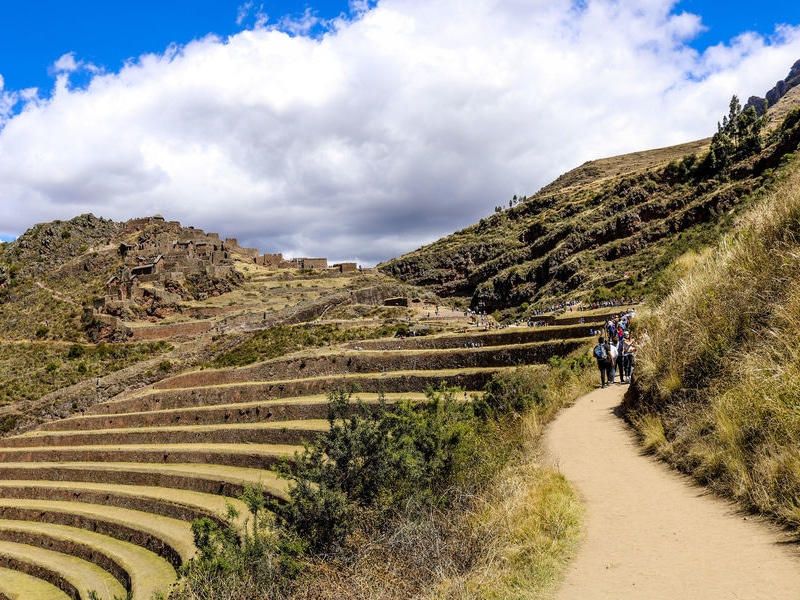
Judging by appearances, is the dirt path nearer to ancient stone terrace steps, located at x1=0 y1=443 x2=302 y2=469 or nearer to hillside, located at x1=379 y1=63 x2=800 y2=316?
ancient stone terrace steps, located at x1=0 y1=443 x2=302 y2=469

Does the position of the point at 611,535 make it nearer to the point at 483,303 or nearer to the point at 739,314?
the point at 739,314

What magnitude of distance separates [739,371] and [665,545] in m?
2.29

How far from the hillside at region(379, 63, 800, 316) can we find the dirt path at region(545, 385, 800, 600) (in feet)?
67.7

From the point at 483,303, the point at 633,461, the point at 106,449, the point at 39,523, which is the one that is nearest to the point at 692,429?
the point at 633,461

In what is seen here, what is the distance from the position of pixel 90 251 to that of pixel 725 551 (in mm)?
58311

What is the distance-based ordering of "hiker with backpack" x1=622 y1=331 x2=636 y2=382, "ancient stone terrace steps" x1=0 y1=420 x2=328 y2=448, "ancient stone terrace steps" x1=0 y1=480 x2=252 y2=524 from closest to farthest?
"hiker with backpack" x1=622 y1=331 x2=636 y2=382 → "ancient stone terrace steps" x1=0 y1=480 x2=252 y2=524 → "ancient stone terrace steps" x1=0 y1=420 x2=328 y2=448

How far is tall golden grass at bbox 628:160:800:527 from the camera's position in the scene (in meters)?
4.88

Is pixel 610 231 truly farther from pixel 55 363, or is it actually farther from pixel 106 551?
pixel 106 551

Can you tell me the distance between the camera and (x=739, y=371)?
5.89 metres

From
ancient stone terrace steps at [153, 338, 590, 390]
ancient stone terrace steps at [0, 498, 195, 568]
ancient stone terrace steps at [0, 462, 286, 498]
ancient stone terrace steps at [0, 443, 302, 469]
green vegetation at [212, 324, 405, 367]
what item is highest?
green vegetation at [212, 324, 405, 367]

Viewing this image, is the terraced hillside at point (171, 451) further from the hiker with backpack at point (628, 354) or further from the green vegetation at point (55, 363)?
the green vegetation at point (55, 363)

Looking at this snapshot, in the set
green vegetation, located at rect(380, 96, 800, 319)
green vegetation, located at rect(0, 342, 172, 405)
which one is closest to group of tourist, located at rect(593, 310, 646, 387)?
green vegetation, located at rect(380, 96, 800, 319)

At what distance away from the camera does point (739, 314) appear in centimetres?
662

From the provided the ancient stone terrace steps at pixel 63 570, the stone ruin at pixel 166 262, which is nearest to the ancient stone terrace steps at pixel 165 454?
the ancient stone terrace steps at pixel 63 570
